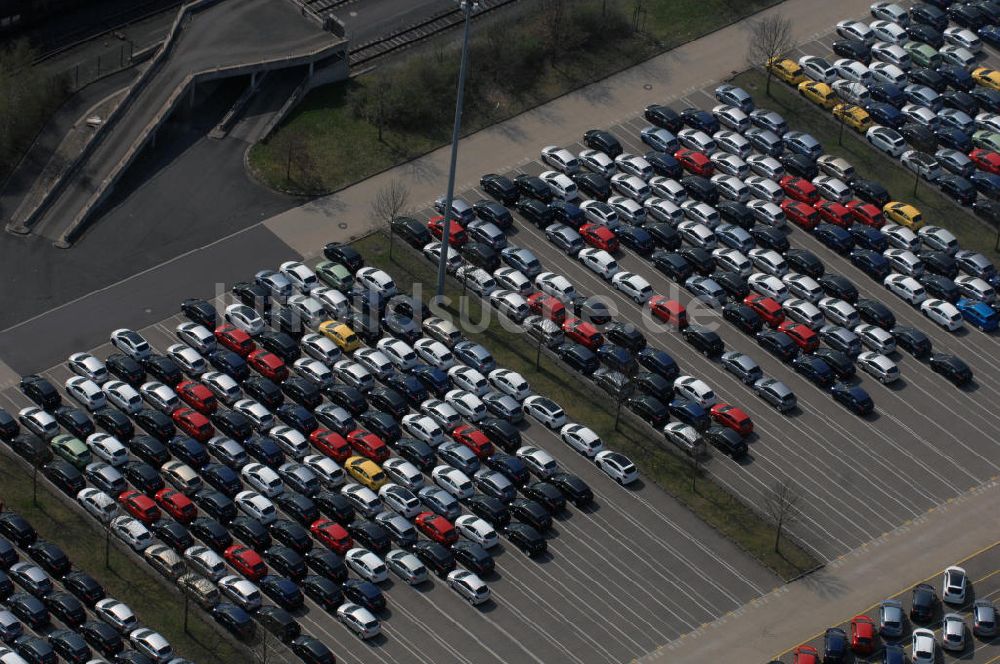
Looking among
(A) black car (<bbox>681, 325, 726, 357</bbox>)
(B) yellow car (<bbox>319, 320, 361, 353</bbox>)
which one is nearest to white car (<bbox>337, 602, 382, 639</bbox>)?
(B) yellow car (<bbox>319, 320, 361, 353</bbox>)

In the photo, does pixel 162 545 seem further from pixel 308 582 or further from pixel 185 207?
pixel 185 207

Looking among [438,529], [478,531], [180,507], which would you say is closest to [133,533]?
[180,507]

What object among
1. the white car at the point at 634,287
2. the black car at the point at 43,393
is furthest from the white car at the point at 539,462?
the black car at the point at 43,393

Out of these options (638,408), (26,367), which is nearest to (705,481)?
(638,408)

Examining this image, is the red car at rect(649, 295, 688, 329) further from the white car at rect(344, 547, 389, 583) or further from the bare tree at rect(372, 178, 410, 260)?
the white car at rect(344, 547, 389, 583)

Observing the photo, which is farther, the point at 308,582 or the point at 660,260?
the point at 660,260

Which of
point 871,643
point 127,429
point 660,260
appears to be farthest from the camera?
point 660,260
